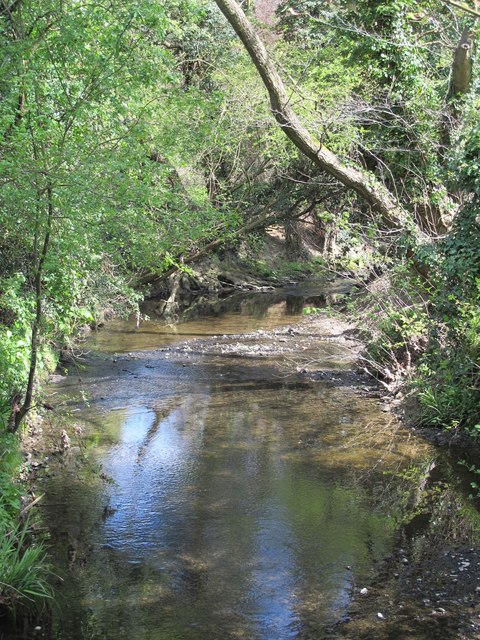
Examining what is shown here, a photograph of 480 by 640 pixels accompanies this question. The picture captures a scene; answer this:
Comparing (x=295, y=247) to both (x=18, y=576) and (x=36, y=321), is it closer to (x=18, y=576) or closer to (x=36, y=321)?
(x=36, y=321)

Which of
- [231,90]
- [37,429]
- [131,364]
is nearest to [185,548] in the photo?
[37,429]

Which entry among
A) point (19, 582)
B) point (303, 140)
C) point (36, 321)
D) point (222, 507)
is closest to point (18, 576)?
point (19, 582)

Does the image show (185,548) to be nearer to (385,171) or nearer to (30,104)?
(30,104)

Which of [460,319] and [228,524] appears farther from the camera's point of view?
[460,319]

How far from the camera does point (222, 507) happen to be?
27.7 feet

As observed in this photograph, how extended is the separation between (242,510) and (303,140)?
718cm

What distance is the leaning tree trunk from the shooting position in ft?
38.4

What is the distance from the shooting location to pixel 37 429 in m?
11.1

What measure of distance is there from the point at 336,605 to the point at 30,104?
573 cm

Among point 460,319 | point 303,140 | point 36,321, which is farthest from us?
point 303,140

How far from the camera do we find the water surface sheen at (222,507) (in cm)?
615

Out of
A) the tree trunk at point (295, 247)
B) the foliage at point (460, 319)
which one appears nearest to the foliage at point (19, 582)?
the foliage at point (460, 319)

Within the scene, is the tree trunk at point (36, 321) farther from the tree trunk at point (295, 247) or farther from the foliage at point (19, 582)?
the tree trunk at point (295, 247)

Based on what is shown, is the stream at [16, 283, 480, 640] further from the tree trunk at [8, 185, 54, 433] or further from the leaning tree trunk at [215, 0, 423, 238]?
the leaning tree trunk at [215, 0, 423, 238]
